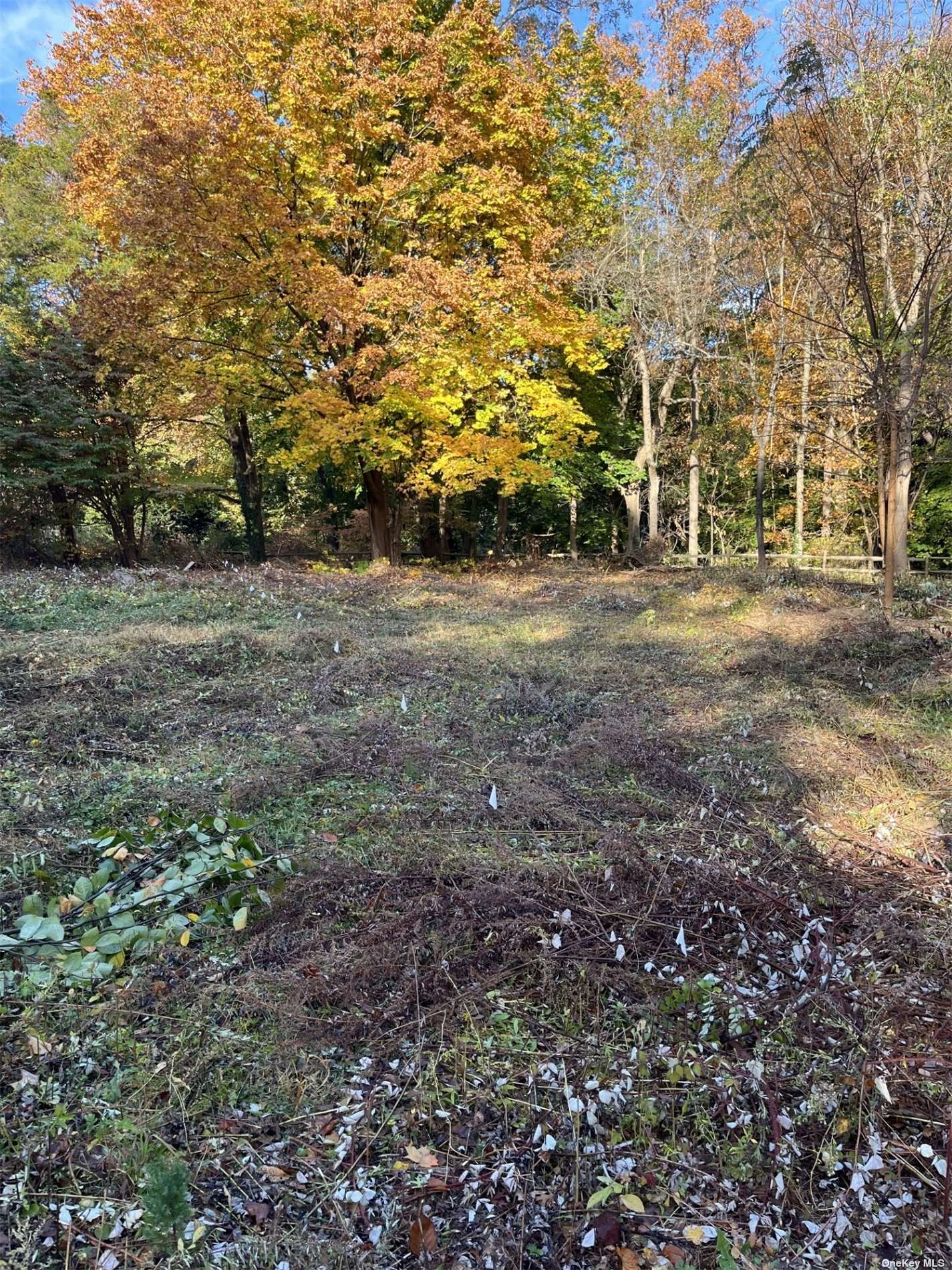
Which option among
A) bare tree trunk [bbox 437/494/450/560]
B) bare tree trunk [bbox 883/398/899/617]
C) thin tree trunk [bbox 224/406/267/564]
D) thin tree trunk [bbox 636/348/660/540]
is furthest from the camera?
bare tree trunk [bbox 437/494/450/560]

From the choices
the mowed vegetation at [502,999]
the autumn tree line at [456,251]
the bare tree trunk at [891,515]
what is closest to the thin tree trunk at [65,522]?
the autumn tree line at [456,251]

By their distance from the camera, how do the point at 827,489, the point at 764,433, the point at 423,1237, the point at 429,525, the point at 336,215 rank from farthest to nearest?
the point at 429,525 → the point at 827,489 → the point at 764,433 → the point at 336,215 → the point at 423,1237

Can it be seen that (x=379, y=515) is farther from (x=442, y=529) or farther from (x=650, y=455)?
(x=650, y=455)

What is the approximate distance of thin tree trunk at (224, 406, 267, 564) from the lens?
55.5 feet

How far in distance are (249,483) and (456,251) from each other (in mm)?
8315

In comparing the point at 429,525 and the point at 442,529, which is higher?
the point at 429,525

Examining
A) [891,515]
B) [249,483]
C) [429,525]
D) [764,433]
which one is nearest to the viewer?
[891,515]

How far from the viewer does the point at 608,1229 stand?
1.55 meters

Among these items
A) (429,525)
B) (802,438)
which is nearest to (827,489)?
(802,438)

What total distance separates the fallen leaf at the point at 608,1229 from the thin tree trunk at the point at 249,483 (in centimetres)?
1667

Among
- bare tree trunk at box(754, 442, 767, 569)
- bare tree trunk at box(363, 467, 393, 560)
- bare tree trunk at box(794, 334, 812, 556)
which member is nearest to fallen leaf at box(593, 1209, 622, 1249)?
bare tree trunk at box(794, 334, 812, 556)

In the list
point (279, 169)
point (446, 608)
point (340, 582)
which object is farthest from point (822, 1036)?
point (279, 169)

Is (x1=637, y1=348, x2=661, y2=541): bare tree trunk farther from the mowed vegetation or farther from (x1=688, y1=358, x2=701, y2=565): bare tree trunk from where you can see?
the mowed vegetation

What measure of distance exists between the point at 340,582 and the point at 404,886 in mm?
8895
